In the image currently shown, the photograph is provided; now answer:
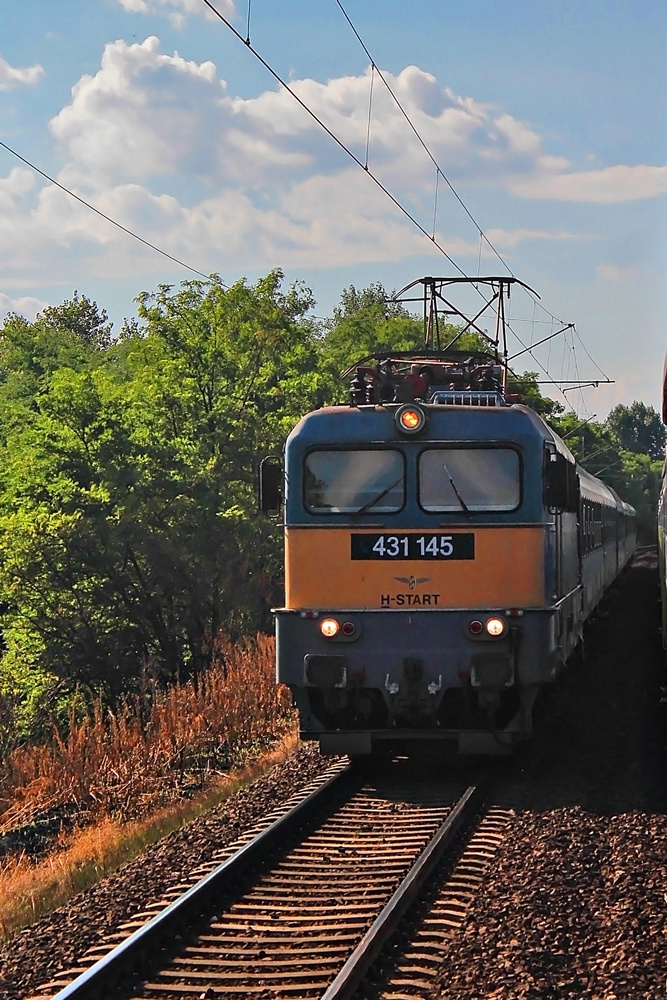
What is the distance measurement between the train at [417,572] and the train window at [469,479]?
0.04ft

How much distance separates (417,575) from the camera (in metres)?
10.6

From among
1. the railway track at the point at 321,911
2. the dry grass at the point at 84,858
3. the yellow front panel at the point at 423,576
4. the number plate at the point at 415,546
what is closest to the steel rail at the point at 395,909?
the railway track at the point at 321,911

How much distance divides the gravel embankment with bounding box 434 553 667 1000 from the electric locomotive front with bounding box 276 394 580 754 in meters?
1.01

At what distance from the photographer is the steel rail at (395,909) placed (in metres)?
5.57

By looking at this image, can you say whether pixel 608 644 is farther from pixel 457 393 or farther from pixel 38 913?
pixel 38 913

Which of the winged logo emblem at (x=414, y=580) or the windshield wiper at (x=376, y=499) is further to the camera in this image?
the windshield wiper at (x=376, y=499)

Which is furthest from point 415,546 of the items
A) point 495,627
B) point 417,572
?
point 495,627

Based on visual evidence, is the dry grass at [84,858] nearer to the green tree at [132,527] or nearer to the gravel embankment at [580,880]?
the gravel embankment at [580,880]

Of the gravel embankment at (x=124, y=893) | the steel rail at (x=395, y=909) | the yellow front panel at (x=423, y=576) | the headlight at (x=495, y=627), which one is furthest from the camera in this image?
the yellow front panel at (x=423, y=576)

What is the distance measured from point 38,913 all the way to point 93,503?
1931 centimetres

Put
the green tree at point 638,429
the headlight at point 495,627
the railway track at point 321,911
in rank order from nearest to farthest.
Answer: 1. the railway track at point 321,911
2. the headlight at point 495,627
3. the green tree at point 638,429

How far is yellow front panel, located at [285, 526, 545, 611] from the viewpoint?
1051cm

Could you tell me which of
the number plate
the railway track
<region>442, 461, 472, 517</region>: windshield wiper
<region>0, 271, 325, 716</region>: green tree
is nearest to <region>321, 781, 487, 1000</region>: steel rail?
the railway track

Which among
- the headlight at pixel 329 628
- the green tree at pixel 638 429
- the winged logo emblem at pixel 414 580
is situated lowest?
the headlight at pixel 329 628
